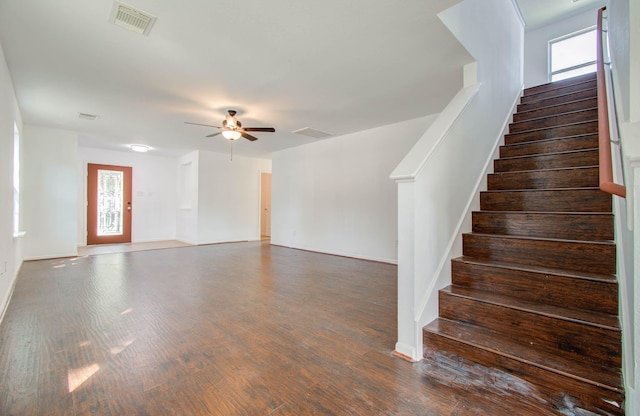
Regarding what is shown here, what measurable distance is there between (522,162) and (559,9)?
4.59 metres

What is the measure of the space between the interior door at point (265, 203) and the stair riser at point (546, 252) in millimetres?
7096

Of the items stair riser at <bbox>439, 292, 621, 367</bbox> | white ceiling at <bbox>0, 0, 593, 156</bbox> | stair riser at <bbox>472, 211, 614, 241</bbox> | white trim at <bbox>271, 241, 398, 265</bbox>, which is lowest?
white trim at <bbox>271, 241, 398, 265</bbox>

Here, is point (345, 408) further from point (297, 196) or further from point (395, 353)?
point (297, 196)

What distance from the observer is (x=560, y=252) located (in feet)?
6.57

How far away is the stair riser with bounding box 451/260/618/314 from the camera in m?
1.68

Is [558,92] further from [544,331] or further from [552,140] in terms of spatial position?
[544,331]

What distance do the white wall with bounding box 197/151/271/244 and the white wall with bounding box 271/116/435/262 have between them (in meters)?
1.04

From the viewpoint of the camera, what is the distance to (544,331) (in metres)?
1.67

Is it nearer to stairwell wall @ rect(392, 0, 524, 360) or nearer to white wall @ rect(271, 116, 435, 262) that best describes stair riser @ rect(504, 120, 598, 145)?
stairwell wall @ rect(392, 0, 524, 360)

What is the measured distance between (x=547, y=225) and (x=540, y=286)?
0.61 m

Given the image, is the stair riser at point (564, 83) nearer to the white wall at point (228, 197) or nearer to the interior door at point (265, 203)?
the white wall at point (228, 197)

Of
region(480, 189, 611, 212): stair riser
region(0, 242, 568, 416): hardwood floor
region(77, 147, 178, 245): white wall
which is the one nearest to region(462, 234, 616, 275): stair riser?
region(480, 189, 611, 212): stair riser

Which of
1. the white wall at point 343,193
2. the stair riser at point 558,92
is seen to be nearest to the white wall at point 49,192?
the white wall at point 343,193

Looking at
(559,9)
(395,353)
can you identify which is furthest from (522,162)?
(559,9)
